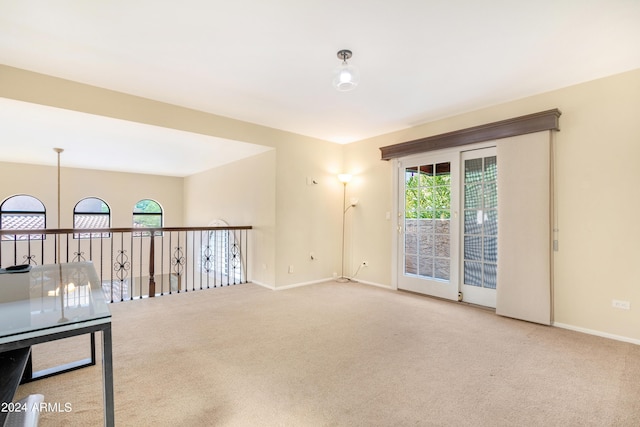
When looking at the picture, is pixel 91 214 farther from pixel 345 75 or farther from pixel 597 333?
pixel 597 333

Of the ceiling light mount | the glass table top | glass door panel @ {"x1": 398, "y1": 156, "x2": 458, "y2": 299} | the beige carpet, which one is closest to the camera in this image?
the glass table top

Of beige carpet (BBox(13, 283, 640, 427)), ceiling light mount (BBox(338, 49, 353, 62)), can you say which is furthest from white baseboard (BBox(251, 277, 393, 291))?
ceiling light mount (BBox(338, 49, 353, 62))

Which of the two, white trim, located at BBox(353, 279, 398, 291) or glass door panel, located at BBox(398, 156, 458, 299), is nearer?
glass door panel, located at BBox(398, 156, 458, 299)

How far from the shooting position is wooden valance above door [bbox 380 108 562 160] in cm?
319

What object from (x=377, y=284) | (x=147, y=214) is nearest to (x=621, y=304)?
(x=377, y=284)

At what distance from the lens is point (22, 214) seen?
20.8 ft

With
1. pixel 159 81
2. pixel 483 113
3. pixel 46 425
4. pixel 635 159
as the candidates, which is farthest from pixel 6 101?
pixel 635 159

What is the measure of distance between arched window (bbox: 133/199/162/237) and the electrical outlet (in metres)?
8.69

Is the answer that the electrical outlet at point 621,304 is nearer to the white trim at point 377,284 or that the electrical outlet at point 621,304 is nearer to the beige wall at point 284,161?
the white trim at point 377,284

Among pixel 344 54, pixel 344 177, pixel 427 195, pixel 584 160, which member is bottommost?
pixel 427 195

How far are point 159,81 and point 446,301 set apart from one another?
4.38 meters

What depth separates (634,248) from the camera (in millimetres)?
2775

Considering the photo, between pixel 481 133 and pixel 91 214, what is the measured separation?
823cm

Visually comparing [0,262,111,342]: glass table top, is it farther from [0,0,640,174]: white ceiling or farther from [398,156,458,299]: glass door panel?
[398,156,458,299]: glass door panel
